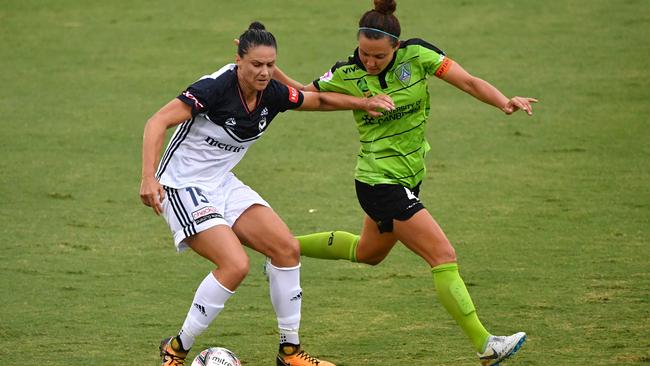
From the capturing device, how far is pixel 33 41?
55.3 feet

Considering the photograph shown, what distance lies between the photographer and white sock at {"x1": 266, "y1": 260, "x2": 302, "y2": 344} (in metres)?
6.62

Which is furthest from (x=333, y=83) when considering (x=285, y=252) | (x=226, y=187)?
(x=285, y=252)

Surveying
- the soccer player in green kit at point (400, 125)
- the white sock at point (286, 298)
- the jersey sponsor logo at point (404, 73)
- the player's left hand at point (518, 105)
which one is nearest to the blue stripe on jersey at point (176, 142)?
the white sock at point (286, 298)

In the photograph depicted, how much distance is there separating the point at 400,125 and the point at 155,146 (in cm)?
163

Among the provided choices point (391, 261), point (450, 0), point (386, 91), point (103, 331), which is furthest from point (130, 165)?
point (450, 0)

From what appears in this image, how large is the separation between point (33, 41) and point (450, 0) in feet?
21.4

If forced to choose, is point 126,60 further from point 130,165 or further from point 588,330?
point 588,330

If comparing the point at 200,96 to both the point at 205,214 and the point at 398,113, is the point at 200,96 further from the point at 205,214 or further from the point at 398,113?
the point at 398,113

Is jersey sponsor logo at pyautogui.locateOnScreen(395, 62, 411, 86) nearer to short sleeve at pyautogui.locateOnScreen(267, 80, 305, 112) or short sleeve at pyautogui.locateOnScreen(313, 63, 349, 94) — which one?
short sleeve at pyautogui.locateOnScreen(313, 63, 349, 94)

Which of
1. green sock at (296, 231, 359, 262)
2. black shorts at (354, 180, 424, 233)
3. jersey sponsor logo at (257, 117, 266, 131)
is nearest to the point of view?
jersey sponsor logo at (257, 117, 266, 131)

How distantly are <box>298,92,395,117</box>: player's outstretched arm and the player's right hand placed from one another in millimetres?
1215

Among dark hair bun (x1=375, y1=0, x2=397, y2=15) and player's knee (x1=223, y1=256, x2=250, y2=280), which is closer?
player's knee (x1=223, y1=256, x2=250, y2=280)

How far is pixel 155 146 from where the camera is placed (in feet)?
20.1

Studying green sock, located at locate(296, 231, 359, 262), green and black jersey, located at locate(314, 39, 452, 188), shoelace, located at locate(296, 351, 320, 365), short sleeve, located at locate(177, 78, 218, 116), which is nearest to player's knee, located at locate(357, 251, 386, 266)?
green sock, located at locate(296, 231, 359, 262)
